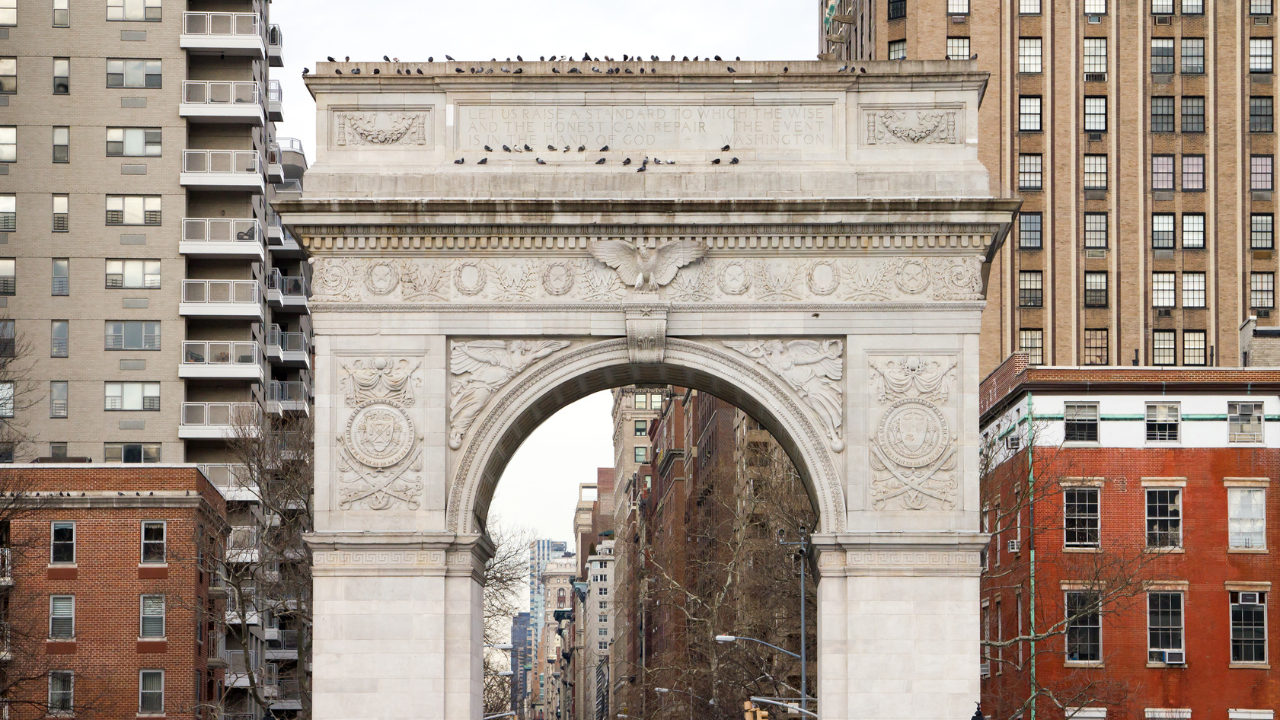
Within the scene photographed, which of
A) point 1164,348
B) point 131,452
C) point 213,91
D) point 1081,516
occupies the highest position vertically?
point 213,91

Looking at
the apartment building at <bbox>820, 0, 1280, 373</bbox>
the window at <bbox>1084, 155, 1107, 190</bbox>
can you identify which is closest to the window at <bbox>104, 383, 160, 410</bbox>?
the apartment building at <bbox>820, 0, 1280, 373</bbox>

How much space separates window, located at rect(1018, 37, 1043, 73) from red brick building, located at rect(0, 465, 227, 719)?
4191 centimetres

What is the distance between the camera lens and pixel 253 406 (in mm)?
70562

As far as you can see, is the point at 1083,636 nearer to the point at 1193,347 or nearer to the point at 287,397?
the point at 1193,347

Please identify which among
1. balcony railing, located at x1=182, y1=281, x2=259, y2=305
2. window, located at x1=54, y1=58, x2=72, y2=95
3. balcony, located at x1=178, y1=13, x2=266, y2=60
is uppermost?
balcony, located at x1=178, y1=13, x2=266, y2=60

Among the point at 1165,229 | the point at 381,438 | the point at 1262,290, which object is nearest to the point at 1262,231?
the point at 1262,290

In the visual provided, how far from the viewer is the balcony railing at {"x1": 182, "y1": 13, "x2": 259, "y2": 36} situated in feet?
240

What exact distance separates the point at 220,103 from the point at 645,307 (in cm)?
4293

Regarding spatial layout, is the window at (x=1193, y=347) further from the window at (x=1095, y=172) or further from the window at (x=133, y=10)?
the window at (x=133, y=10)

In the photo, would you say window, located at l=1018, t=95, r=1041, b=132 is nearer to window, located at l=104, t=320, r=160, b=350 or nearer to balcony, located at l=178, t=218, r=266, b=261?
balcony, located at l=178, t=218, r=266, b=261

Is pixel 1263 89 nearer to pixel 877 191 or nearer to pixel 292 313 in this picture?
pixel 292 313

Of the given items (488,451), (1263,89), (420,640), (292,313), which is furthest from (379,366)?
(1263,89)

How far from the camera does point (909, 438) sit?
112 feet

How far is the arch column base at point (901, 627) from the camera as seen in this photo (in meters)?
33.4
